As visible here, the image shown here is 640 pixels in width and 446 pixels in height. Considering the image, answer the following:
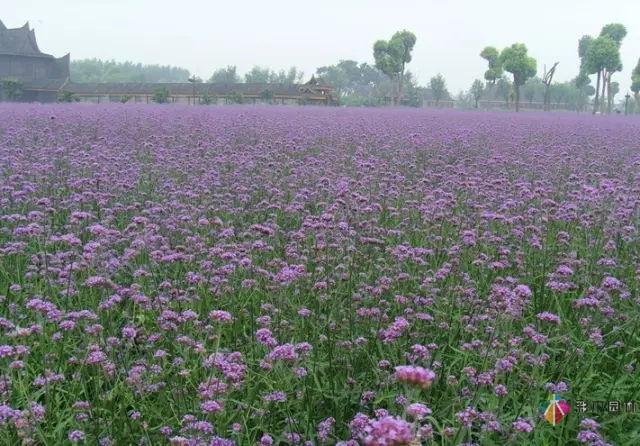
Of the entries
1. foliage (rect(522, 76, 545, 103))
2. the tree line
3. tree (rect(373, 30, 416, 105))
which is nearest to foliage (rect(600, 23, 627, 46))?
the tree line

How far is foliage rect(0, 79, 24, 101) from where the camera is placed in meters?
50.1

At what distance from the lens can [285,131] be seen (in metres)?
13.5

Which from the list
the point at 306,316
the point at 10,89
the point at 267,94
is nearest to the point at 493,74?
the point at 267,94

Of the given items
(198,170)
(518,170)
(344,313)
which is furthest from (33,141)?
(344,313)

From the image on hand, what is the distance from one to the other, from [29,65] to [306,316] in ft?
208

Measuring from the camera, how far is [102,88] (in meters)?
51.9

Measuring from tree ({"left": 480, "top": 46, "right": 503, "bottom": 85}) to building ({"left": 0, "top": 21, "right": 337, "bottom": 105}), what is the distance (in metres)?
31.9

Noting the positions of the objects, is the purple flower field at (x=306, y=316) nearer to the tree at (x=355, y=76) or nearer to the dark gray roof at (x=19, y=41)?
the dark gray roof at (x=19, y=41)

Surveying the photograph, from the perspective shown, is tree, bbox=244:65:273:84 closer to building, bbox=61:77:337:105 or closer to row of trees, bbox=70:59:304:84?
row of trees, bbox=70:59:304:84

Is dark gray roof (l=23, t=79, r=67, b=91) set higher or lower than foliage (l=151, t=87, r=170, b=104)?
higher

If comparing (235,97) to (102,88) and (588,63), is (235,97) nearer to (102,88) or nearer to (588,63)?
(102,88)

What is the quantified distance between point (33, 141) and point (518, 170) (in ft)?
26.2

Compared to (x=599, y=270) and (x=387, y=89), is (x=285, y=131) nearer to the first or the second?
(x=599, y=270)

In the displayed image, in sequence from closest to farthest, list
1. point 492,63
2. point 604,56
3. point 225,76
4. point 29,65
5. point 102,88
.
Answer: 1. point 102,88
2. point 604,56
3. point 29,65
4. point 492,63
5. point 225,76
